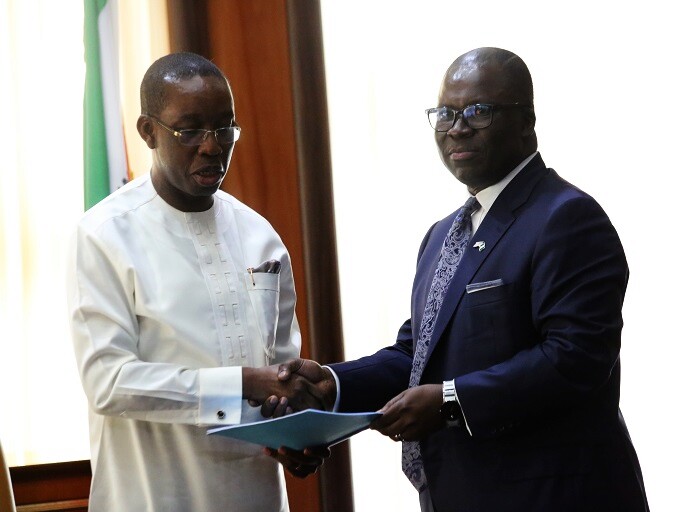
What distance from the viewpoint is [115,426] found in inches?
101

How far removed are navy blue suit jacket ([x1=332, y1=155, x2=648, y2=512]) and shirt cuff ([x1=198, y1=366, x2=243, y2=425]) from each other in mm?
544

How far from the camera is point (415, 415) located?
2.49 meters

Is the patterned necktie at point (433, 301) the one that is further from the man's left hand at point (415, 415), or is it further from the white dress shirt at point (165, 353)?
the white dress shirt at point (165, 353)

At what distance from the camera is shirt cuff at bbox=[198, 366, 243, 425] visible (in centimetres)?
249

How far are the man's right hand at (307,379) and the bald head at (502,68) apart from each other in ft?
3.03

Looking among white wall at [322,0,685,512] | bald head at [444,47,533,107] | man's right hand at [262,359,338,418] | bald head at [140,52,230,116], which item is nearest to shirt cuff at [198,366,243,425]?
man's right hand at [262,359,338,418]

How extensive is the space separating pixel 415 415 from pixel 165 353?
68cm

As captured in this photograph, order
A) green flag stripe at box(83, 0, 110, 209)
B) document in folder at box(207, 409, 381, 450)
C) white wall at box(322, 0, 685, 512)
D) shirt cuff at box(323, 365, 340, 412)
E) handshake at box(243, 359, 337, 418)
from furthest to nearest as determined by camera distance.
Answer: white wall at box(322, 0, 685, 512) < green flag stripe at box(83, 0, 110, 209) < shirt cuff at box(323, 365, 340, 412) < handshake at box(243, 359, 337, 418) < document in folder at box(207, 409, 381, 450)

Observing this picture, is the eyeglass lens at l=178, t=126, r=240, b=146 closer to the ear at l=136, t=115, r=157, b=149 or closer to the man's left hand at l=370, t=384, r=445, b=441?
the ear at l=136, t=115, r=157, b=149

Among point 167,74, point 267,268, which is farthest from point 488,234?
point 167,74

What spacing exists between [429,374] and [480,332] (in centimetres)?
22

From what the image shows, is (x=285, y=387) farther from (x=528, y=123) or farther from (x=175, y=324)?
(x=528, y=123)

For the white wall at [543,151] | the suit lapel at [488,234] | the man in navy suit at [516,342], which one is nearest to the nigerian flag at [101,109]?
the white wall at [543,151]

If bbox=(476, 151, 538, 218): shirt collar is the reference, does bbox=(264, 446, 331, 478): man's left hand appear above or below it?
below
